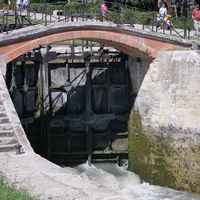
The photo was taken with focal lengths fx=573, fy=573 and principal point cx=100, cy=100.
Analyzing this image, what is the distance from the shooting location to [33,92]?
18625mm

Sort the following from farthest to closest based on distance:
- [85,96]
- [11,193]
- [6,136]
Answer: [85,96]
[6,136]
[11,193]

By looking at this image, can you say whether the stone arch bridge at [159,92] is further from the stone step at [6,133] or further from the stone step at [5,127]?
the stone step at [6,133]

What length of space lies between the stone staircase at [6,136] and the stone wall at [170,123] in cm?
734

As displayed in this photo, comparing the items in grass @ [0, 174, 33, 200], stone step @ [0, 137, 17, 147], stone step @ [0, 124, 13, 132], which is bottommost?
stone step @ [0, 137, 17, 147]

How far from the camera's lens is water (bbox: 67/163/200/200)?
16.4 meters

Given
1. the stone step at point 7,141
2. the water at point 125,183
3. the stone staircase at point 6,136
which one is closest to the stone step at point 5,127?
the stone staircase at point 6,136

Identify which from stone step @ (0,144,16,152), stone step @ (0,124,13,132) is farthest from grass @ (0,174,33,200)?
Result: stone step @ (0,124,13,132)

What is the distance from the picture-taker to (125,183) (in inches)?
696

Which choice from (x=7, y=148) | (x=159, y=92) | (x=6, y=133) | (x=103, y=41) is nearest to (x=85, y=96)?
(x=103, y=41)

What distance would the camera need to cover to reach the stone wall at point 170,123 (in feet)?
55.5

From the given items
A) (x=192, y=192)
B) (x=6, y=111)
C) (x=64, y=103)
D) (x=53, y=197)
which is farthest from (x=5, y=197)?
(x=64, y=103)

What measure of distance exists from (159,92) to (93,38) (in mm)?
2760

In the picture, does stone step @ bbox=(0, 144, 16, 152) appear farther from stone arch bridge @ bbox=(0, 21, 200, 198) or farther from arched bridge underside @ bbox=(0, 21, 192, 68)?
stone arch bridge @ bbox=(0, 21, 200, 198)

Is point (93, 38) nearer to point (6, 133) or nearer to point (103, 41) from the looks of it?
point (103, 41)
